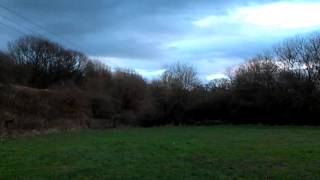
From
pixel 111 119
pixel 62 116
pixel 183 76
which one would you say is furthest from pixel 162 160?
pixel 183 76

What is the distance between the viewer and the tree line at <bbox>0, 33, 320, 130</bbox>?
6969 cm

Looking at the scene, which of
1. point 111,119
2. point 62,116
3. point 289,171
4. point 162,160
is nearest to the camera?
point 289,171

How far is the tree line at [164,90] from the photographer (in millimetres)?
69688

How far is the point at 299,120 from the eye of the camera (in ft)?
229

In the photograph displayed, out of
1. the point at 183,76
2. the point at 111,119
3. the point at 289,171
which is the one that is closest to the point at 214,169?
the point at 289,171

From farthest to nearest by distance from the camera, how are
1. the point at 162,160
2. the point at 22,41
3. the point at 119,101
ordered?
1. the point at 22,41
2. the point at 119,101
3. the point at 162,160

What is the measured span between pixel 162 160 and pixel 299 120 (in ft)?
170

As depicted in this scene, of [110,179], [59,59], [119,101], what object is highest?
[59,59]

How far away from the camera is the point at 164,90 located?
288 ft

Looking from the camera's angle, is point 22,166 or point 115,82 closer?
point 22,166

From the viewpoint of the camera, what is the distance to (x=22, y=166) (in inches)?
804

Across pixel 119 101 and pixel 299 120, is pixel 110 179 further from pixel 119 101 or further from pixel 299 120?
pixel 119 101

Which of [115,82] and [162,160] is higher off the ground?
[115,82]

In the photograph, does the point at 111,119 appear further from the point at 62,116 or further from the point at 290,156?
the point at 290,156
